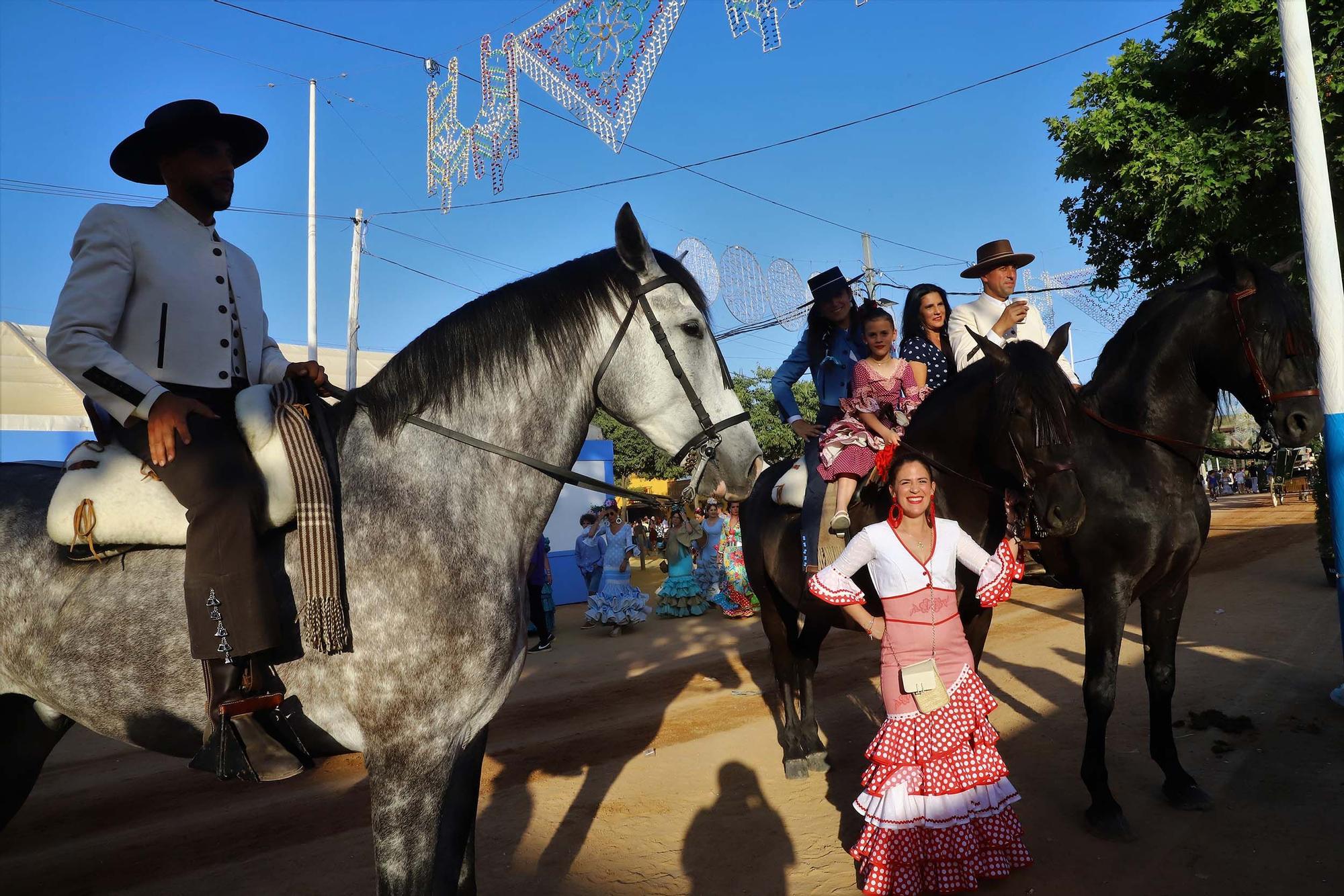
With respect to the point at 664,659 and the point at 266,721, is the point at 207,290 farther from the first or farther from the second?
the point at 664,659

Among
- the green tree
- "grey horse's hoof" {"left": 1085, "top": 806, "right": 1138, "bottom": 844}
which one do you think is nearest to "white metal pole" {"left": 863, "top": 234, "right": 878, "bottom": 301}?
the green tree

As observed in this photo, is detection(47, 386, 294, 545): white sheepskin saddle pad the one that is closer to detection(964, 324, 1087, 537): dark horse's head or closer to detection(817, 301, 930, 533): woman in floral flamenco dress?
detection(817, 301, 930, 533): woman in floral flamenco dress

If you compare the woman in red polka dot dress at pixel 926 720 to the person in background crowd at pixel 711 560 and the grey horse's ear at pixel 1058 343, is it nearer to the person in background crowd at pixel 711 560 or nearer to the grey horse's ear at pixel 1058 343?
the grey horse's ear at pixel 1058 343

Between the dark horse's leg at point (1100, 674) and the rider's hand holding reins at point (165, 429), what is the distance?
14.5 ft

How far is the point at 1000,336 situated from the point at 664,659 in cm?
734

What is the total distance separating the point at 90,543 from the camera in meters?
2.59

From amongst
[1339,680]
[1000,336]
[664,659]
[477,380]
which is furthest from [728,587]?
[477,380]

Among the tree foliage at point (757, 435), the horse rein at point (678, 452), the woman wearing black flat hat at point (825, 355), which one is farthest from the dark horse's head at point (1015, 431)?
the tree foliage at point (757, 435)

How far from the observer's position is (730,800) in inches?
204

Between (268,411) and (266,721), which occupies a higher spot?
(268,411)

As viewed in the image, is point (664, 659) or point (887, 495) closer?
point (887, 495)

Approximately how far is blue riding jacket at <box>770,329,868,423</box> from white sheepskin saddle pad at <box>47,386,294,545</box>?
3.45 metres

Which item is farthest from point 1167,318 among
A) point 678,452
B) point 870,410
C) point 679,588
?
point 679,588

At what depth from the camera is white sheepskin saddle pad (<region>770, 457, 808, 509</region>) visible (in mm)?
5242
